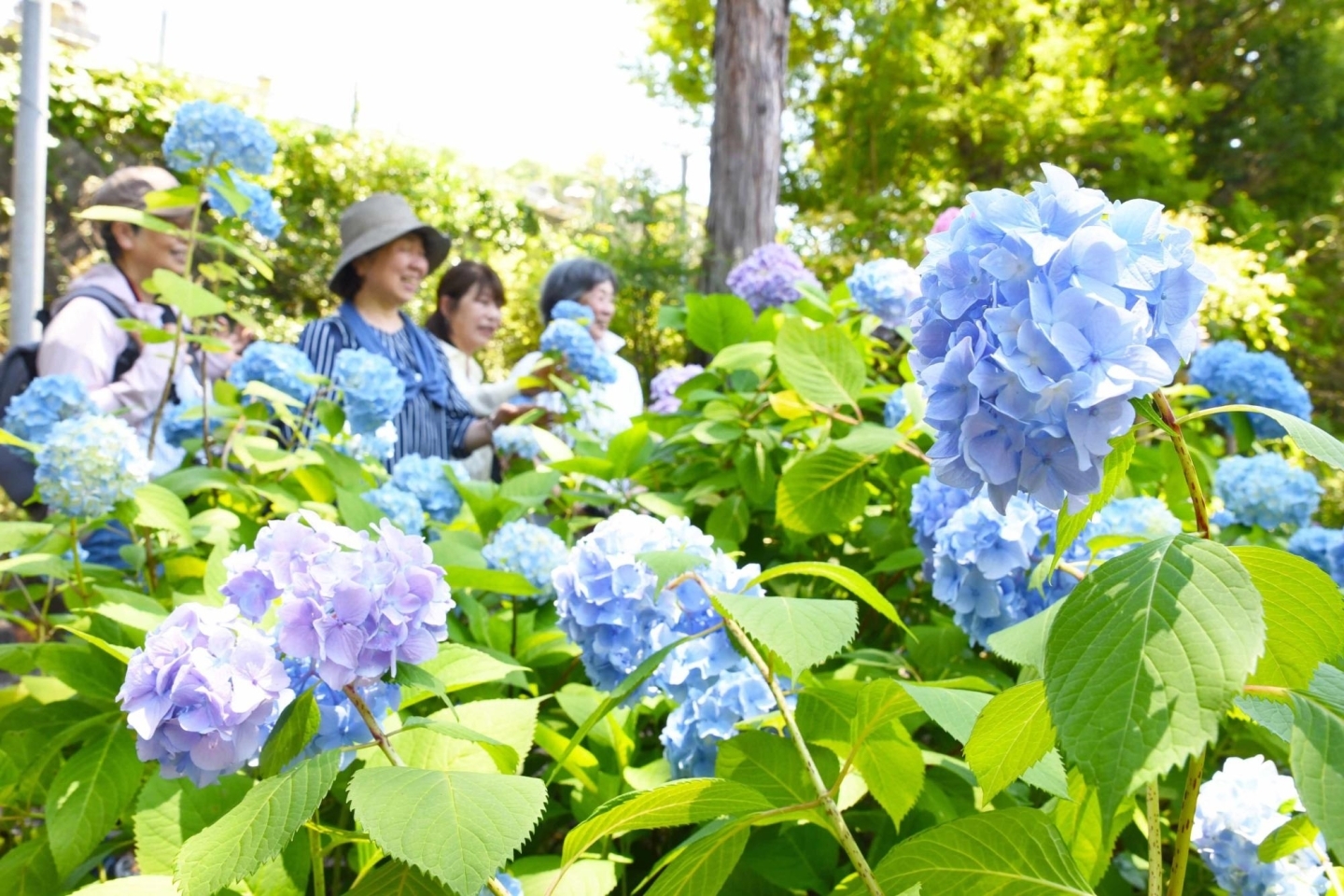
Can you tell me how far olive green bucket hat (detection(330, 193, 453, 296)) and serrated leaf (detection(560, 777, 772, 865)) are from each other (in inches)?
132

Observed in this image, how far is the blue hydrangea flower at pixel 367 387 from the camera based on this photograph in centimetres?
219

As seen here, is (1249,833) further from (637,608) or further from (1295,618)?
(637,608)

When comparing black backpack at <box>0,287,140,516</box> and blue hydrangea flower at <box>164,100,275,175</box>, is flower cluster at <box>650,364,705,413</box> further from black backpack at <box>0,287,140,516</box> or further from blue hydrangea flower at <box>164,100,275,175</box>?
black backpack at <box>0,287,140,516</box>

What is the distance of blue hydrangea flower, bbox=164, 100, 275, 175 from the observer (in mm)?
2102

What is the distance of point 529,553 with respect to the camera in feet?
5.26

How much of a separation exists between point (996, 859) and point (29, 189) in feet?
16.2

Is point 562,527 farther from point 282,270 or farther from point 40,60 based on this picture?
point 282,270

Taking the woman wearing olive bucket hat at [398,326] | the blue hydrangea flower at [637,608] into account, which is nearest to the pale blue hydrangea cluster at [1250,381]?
the blue hydrangea flower at [637,608]

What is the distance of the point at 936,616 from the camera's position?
4.99 feet

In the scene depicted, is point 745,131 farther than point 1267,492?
Yes

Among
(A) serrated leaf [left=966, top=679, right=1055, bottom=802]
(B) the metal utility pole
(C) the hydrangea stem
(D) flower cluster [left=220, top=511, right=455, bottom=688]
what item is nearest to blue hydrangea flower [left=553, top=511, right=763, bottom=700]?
(C) the hydrangea stem

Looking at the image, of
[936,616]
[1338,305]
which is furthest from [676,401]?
[1338,305]

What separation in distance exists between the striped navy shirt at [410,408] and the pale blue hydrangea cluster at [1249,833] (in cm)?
280

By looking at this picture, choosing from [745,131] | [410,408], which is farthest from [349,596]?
[745,131]
